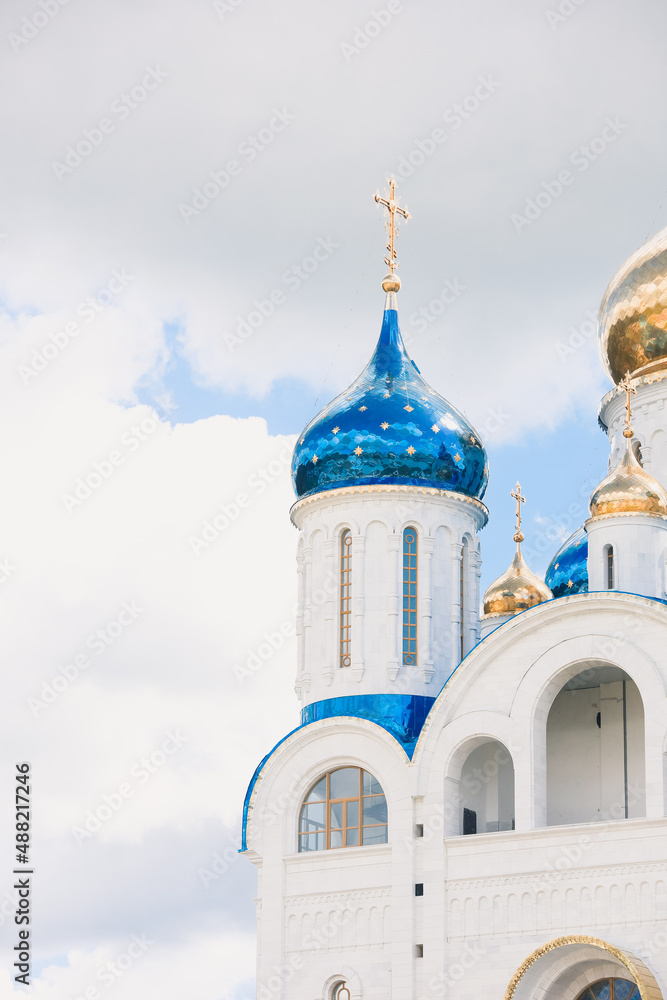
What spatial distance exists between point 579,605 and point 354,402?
16.3 ft

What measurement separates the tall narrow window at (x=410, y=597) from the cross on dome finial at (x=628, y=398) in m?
3.15

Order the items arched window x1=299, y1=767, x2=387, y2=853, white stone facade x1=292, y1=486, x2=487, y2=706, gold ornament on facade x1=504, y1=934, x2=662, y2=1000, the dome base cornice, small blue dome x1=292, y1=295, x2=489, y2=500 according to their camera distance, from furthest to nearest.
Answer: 1. small blue dome x1=292, y1=295, x2=489, y2=500
2. the dome base cornice
3. white stone facade x1=292, y1=486, x2=487, y2=706
4. arched window x1=299, y1=767, x2=387, y2=853
5. gold ornament on facade x1=504, y1=934, x2=662, y2=1000

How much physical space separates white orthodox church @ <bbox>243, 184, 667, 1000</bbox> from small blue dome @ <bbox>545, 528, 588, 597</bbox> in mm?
54

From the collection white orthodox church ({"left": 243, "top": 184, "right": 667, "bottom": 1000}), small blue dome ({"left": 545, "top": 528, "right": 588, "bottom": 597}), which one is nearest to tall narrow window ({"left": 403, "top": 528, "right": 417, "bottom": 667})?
white orthodox church ({"left": 243, "top": 184, "right": 667, "bottom": 1000})

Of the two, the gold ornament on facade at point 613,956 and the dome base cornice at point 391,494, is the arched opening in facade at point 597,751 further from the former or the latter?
the dome base cornice at point 391,494

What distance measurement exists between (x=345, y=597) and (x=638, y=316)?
624cm

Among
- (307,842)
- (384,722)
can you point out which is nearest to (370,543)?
(384,722)

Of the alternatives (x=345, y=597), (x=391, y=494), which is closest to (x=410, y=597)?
(x=345, y=597)

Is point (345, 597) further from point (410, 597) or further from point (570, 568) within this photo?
point (570, 568)

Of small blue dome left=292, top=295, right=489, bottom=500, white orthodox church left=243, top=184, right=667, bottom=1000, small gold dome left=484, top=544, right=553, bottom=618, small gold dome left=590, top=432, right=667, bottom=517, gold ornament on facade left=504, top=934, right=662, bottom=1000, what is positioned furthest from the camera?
small gold dome left=484, top=544, right=553, bottom=618

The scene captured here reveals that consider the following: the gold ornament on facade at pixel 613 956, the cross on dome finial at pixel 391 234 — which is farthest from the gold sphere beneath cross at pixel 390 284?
the gold ornament on facade at pixel 613 956

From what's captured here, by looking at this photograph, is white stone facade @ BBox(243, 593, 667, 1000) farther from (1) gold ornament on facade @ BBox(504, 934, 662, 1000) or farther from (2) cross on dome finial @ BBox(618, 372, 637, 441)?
(2) cross on dome finial @ BBox(618, 372, 637, 441)

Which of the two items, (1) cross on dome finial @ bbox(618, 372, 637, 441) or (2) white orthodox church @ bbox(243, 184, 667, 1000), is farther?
(1) cross on dome finial @ bbox(618, 372, 637, 441)

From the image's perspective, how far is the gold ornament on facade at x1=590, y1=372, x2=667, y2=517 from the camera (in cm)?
2253
